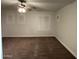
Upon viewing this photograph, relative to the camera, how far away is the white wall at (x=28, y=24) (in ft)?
28.9

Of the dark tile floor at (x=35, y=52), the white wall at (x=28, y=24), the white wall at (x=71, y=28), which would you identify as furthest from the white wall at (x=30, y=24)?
the white wall at (x=71, y=28)

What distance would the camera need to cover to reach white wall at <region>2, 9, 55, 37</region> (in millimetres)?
8797

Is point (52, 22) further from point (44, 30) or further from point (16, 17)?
point (16, 17)

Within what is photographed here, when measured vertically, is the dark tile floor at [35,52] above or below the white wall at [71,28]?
below

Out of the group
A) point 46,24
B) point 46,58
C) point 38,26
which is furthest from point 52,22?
point 46,58

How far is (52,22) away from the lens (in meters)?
9.26

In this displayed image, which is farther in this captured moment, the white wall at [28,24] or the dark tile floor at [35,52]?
the white wall at [28,24]

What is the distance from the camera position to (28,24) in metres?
9.07

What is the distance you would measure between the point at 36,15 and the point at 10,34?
2.45 metres

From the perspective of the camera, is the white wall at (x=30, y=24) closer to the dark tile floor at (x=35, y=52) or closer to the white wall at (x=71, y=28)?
the dark tile floor at (x=35, y=52)

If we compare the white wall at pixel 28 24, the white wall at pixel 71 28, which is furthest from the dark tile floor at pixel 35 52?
Result: the white wall at pixel 28 24

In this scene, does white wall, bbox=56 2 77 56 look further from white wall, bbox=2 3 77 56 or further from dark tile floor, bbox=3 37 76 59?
white wall, bbox=2 3 77 56

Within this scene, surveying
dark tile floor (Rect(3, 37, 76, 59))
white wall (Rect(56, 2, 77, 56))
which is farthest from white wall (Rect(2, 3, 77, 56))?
white wall (Rect(56, 2, 77, 56))

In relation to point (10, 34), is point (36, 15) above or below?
above
